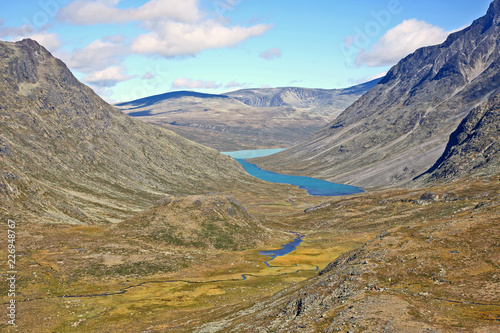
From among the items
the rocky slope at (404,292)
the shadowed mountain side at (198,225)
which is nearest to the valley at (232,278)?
the rocky slope at (404,292)

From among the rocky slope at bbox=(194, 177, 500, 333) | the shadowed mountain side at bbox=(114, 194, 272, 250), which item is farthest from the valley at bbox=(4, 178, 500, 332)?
the shadowed mountain side at bbox=(114, 194, 272, 250)

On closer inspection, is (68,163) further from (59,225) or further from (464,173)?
(464,173)

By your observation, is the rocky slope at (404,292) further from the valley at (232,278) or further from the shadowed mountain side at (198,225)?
the shadowed mountain side at (198,225)

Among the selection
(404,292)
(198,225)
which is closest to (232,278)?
(198,225)

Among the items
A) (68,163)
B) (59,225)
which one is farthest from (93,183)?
(59,225)

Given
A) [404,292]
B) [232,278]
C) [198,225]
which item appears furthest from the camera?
[198,225]

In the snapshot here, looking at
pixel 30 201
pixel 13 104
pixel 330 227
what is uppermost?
pixel 13 104

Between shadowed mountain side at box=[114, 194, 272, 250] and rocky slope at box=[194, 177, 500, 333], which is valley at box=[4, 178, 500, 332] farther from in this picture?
shadowed mountain side at box=[114, 194, 272, 250]

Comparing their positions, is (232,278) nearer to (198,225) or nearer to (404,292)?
(198,225)
